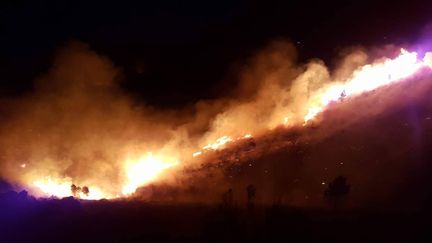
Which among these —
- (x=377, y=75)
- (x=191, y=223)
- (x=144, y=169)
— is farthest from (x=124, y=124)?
(x=377, y=75)

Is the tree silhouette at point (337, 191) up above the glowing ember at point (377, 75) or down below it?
below

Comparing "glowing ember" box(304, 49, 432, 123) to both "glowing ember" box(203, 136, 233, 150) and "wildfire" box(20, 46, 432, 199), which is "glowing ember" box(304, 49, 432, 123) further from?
"glowing ember" box(203, 136, 233, 150)

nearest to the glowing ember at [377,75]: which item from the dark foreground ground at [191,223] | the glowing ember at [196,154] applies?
the glowing ember at [196,154]

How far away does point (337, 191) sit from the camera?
3089 centimetres

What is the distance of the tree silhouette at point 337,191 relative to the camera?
101 feet

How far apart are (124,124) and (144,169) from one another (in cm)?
410

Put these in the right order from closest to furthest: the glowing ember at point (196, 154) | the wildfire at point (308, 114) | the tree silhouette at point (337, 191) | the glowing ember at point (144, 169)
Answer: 1. the tree silhouette at point (337, 191)
2. the wildfire at point (308, 114)
3. the glowing ember at point (144, 169)
4. the glowing ember at point (196, 154)

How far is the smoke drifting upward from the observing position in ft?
120

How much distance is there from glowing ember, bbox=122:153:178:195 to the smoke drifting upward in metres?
0.06

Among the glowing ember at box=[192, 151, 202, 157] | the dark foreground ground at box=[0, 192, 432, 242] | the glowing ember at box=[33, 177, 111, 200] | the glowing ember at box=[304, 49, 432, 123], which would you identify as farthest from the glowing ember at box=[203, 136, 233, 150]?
the glowing ember at box=[33, 177, 111, 200]

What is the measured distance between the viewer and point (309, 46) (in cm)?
5256

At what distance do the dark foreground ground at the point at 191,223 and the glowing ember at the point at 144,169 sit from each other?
3.06 m

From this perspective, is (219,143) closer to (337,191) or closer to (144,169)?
(144,169)

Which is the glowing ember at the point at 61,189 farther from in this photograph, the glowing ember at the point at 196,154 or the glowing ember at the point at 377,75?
the glowing ember at the point at 377,75
